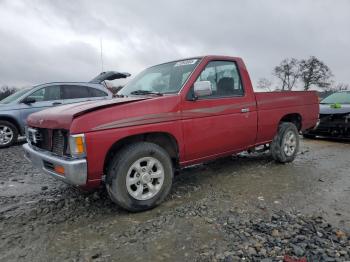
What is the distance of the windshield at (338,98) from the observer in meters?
8.62

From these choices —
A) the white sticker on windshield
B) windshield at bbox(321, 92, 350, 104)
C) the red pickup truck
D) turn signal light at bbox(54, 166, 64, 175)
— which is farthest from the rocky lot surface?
windshield at bbox(321, 92, 350, 104)

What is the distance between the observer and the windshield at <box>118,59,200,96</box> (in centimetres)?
405

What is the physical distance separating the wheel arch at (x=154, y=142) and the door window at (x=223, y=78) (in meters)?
0.90

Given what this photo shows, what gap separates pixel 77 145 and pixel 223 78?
2.47 meters

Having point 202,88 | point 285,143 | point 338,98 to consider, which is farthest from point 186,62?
point 338,98

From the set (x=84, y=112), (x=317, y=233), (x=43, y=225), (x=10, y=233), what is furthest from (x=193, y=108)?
(x=10, y=233)

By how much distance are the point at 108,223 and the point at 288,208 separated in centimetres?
208

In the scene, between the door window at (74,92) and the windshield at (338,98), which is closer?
the door window at (74,92)

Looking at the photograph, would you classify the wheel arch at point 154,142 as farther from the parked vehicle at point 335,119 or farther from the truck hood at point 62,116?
the parked vehicle at point 335,119

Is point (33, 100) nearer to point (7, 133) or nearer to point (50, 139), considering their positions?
point (7, 133)

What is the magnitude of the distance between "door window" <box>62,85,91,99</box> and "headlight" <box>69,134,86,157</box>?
5792 mm

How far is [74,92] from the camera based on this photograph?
8.45m

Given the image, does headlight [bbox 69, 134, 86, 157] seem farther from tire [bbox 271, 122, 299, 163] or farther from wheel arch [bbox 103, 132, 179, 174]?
tire [bbox 271, 122, 299, 163]

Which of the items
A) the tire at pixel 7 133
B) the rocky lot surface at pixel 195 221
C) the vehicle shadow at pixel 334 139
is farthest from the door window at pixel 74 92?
the vehicle shadow at pixel 334 139
